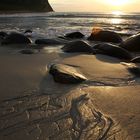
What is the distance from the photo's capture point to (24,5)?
67750 millimetres

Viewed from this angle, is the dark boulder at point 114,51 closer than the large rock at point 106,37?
Yes

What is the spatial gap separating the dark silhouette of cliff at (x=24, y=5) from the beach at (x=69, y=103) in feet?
183

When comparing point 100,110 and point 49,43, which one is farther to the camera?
point 49,43

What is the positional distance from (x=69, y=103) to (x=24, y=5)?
66.9 m

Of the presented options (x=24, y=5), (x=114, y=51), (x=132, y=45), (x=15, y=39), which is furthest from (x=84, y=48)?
(x=24, y=5)

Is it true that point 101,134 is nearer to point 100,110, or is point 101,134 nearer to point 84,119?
point 84,119

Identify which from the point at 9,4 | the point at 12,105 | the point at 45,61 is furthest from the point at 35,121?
the point at 9,4

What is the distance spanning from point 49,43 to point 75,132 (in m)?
5.58

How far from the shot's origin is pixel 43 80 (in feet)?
12.5

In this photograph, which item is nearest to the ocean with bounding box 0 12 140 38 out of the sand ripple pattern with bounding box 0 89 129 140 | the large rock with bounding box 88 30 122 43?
the large rock with bounding box 88 30 122 43

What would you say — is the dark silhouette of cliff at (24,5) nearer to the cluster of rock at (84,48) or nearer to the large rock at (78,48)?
the cluster of rock at (84,48)

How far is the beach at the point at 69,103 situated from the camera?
2299 millimetres

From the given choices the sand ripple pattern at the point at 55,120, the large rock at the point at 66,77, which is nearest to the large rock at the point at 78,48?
the large rock at the point at 66,77

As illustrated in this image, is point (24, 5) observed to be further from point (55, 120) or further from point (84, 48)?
point (55, 120)
